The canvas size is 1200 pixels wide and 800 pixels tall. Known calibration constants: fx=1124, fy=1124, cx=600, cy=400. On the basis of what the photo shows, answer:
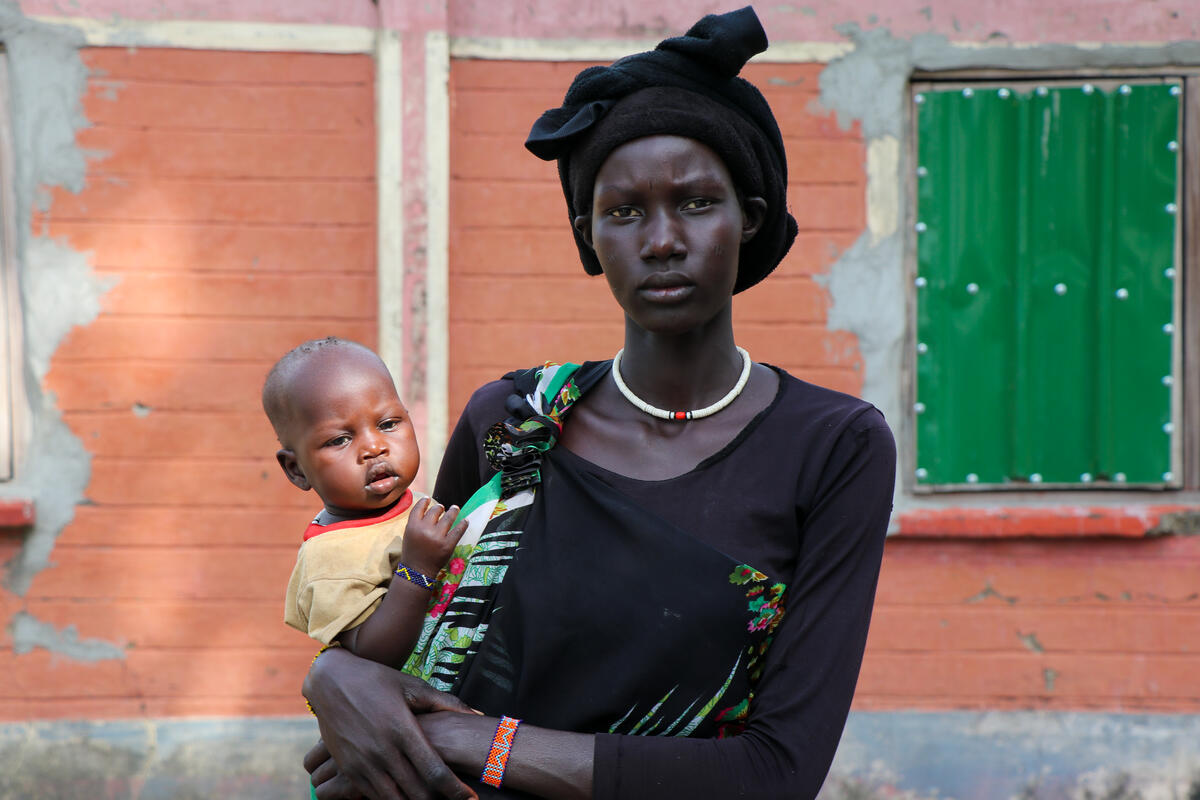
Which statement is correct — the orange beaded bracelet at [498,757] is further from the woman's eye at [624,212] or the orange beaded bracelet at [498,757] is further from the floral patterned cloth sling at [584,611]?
the woman's eye at [624,212]

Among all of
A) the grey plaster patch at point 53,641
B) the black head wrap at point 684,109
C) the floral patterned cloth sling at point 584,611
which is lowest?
the grey plaster patch at point 53,641

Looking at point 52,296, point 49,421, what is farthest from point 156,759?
point 52,296

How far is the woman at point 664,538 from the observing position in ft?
4.88

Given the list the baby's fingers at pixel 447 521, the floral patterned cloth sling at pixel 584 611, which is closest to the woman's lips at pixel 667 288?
the floral patterned cloth sling at pixel 584 611

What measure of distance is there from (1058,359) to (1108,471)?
484mm

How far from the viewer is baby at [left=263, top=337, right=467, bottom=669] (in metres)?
1.66

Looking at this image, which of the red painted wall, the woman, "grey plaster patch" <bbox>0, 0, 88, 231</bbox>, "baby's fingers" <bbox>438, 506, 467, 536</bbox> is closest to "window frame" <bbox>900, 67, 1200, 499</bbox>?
the red painted wall

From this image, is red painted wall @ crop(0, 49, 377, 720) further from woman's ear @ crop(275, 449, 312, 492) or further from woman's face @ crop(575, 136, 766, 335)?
woman's face @ crop(575, 136, 766, 335)

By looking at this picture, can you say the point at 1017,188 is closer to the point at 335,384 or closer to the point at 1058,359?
the point at 1058,359

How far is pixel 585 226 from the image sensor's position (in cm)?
179

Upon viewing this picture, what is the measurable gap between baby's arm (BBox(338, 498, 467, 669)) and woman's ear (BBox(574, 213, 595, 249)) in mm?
500

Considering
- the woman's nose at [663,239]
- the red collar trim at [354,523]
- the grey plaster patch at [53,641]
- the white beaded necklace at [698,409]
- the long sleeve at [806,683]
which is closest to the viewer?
the long sleeve at [806,683]

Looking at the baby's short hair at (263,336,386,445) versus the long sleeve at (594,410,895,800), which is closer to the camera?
the long sleeve at (594,410,895,800)

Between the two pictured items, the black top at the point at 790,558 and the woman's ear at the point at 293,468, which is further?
the woman's ear at the point at 293,468
